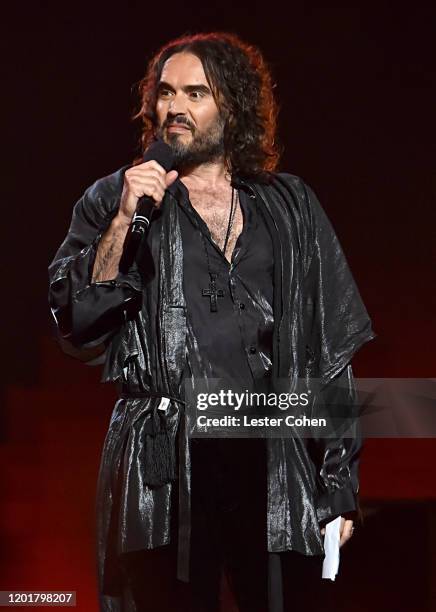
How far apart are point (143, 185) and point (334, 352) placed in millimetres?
441

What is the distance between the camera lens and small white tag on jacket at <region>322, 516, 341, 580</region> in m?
1.84

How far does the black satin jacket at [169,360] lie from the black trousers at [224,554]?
2 cm

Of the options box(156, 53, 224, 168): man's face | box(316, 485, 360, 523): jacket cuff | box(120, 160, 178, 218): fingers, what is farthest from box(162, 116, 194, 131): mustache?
box(316, 485, 360, 523): jacket cuff

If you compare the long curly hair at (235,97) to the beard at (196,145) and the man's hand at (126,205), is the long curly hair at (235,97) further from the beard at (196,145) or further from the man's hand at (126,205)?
the man's hand at (126,205)

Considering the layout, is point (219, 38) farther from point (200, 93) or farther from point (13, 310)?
point (13, 310)

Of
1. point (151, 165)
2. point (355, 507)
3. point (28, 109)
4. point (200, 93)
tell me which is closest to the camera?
point (151, 165)

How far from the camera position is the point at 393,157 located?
2.96m

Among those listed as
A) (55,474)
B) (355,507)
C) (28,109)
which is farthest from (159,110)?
(55,474)

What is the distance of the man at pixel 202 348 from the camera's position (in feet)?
5.87

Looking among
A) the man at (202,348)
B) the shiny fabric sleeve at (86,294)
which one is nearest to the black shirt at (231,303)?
the man at (202,348)

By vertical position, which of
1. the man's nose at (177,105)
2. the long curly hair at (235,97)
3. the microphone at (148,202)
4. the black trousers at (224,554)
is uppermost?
the long curly hair at (235,97)

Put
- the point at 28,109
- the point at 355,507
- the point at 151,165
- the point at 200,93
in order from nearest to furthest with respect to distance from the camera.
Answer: the point at 151,165
the point at 355,507
the point at 200,93
the point at 28,109

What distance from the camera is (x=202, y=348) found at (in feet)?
6.10

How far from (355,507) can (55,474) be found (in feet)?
4.28
